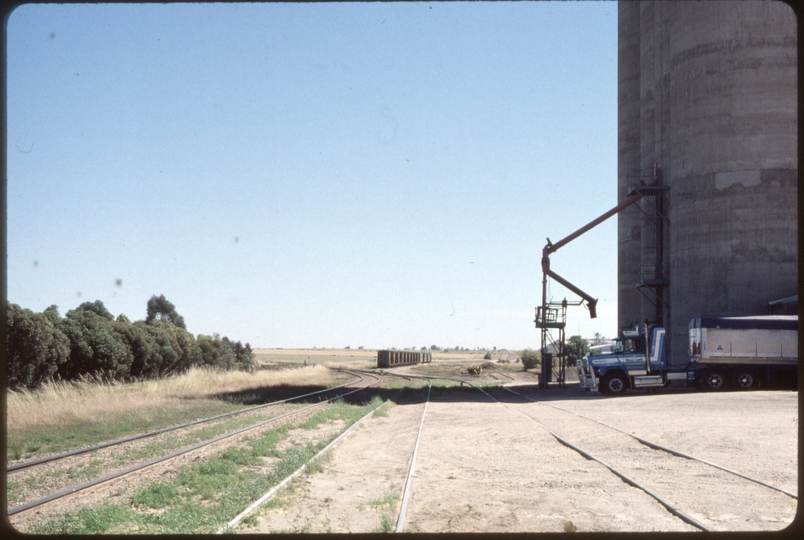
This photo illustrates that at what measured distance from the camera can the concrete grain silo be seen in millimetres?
38062

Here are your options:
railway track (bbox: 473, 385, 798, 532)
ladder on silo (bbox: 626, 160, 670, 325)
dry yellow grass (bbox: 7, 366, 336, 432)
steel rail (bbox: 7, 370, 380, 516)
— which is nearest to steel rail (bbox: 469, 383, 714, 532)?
railway track (bbox: 473, 385, 798, 532)

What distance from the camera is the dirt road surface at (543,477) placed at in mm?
8844

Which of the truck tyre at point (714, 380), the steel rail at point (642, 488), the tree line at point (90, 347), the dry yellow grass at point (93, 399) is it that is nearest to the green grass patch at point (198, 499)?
the steel rail at point (642, 488)

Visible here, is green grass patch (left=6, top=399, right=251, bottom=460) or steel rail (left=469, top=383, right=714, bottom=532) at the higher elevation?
steel rail (left=469, top=383, right=714, bottom=532)

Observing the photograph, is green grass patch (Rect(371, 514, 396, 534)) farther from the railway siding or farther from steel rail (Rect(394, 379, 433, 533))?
the railway siding

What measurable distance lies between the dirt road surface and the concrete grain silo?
16.7 m

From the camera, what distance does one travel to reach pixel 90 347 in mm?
34188

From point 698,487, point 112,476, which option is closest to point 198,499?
point 112,476

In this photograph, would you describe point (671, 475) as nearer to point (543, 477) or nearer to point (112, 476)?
point (543, 477)

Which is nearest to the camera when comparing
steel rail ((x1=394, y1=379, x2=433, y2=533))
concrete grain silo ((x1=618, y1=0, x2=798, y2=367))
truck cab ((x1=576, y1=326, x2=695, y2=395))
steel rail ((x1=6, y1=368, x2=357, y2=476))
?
steel rail ((x1=394, y1=379, x2=433, y2=533))

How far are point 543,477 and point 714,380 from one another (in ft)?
82.2

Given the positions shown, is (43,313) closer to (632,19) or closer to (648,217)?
(648,217)

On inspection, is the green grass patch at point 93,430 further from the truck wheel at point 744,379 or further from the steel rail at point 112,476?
the truck wheel at point 744,379

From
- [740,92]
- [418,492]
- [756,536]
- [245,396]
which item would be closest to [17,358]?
[245,396]
